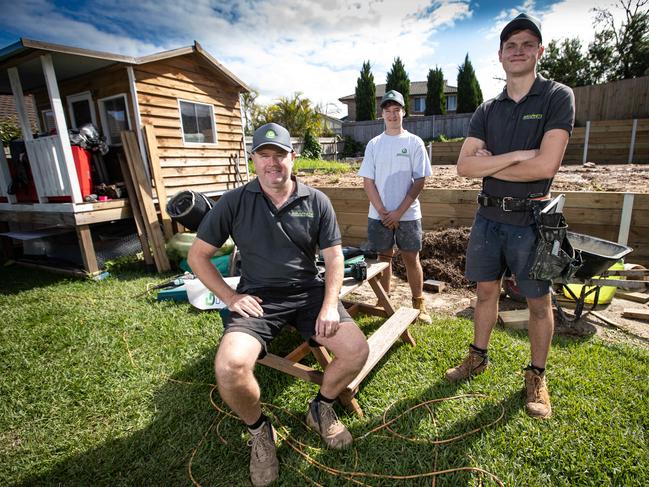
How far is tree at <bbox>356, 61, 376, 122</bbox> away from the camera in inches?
1142

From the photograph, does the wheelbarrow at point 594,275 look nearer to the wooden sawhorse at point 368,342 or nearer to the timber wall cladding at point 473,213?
the timber wall cladding at point 473,213

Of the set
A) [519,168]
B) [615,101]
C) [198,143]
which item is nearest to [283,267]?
[519,168]

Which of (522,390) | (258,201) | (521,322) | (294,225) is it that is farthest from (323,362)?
(521,322)

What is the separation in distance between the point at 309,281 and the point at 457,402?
4.15 ft

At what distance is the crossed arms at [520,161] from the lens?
6.29 ft

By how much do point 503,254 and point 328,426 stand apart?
1535 millimetres

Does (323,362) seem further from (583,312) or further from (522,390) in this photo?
(583,312)

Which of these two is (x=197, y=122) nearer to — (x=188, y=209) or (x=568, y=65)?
(x=188, y=209)

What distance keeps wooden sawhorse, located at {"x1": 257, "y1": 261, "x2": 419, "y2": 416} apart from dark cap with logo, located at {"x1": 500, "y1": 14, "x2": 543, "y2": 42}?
6.22 ft

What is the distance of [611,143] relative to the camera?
11.7 metres

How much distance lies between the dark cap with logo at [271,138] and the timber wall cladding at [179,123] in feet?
17.8

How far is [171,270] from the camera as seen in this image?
562 centimetres

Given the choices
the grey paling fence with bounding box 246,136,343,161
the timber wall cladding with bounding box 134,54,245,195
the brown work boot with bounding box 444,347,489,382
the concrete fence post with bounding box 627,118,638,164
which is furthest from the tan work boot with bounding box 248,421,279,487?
the grey paling fence with bounding box 246,136,343,161

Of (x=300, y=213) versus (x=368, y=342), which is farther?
(x=368, y=342)
